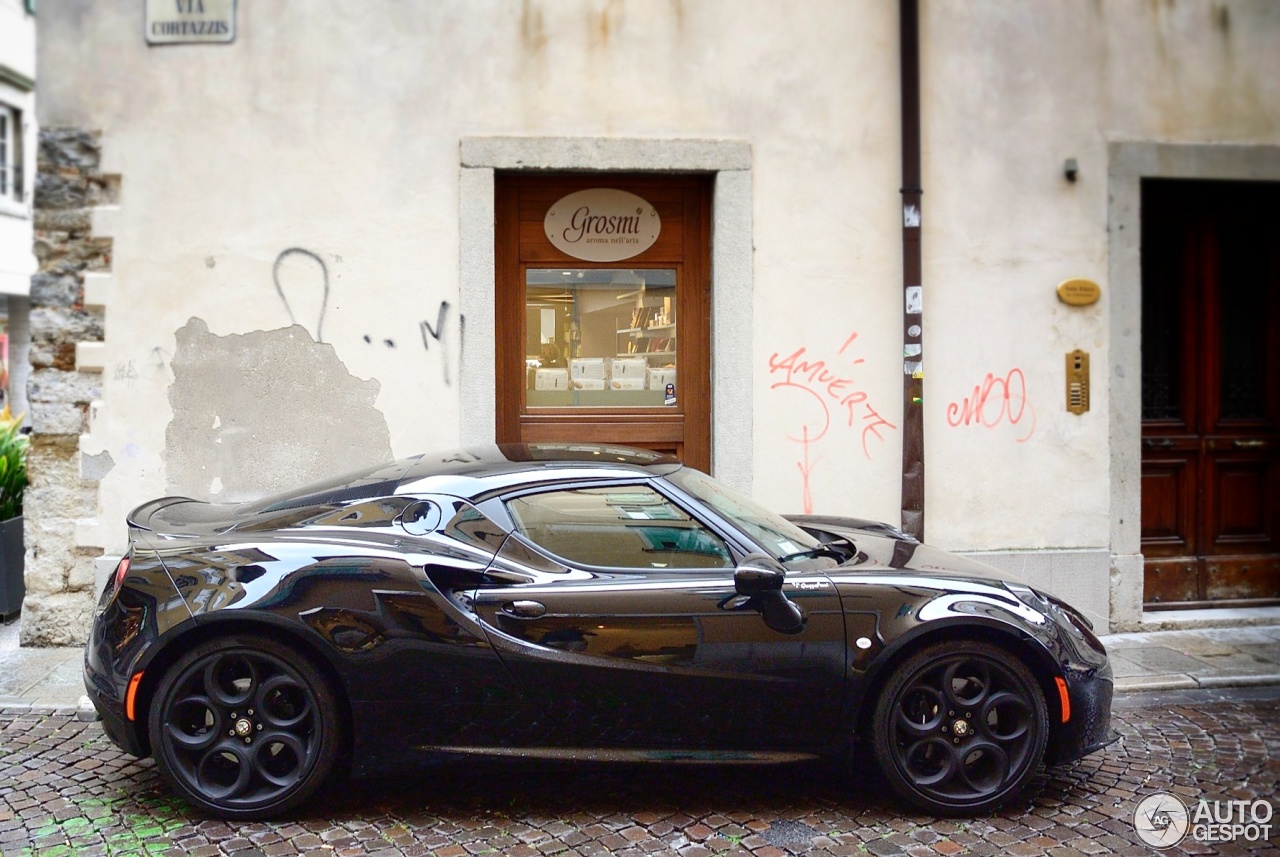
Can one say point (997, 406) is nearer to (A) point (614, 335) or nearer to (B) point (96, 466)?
(A) point (614, 335)

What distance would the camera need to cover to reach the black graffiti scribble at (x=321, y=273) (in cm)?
664

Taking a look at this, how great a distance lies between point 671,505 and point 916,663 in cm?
107

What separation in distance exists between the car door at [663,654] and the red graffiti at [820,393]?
307 centimetres

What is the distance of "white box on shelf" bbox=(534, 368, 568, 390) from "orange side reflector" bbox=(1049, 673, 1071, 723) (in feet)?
13.0

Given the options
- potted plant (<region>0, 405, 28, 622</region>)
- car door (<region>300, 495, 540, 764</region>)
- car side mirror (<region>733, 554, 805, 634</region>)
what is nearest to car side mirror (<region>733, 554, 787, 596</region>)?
car side mirror (<region>733, 554, 805, 634</region>)

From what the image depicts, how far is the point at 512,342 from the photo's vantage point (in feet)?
23.3

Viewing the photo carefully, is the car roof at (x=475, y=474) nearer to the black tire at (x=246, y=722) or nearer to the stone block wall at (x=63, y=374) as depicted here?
the black tire at (x=246, y=722)

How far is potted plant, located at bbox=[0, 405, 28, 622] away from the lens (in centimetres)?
693

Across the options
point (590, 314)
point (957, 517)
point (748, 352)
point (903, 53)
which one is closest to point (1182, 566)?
point (957, 517)

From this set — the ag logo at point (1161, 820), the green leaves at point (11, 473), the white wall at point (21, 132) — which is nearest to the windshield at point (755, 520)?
the ag logo at point (1161, 820)

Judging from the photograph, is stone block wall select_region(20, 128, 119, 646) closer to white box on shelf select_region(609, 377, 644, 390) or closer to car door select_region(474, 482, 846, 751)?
white box on shelf select_region(609, 377, 644, 390)

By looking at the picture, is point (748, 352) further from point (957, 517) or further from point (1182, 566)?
point (1182, 566)

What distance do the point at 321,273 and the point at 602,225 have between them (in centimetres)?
182

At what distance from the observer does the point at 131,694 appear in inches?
151
